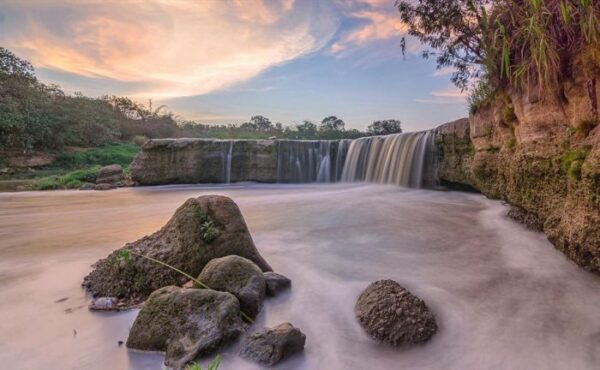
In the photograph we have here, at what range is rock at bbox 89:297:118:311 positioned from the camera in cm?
233

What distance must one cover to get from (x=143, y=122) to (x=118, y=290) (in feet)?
94.8

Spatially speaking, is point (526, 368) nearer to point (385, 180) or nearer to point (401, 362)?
point (401, 362)

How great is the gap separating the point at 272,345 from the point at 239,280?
1.97 ft

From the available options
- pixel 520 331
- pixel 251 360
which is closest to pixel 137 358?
pixel 251 360

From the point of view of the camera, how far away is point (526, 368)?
1788 millimetres

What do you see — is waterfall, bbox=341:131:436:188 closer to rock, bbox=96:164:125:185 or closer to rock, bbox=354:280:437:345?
rock, bbox=354:280:437:345

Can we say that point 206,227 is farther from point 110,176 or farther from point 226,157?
point 110,176

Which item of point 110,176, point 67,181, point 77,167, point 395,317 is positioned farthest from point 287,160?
point 77,167

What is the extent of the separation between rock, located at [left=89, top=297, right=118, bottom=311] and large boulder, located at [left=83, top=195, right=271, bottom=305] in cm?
6

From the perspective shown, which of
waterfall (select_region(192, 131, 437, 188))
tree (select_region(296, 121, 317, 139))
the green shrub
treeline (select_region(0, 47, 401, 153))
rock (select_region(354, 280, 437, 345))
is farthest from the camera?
tree (select_region(296, 121, 317, 139))

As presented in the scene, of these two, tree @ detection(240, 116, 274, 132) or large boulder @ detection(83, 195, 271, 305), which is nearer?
large boulder @ detection(83, 195, 271, 305)

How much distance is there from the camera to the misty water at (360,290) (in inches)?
73.8

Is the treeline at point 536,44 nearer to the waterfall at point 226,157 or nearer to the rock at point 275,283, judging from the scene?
the rock at point 275,283

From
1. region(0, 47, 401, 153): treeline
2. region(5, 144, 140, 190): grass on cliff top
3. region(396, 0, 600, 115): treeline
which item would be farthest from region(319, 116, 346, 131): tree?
region(396, 0, 600, 115): treeline
